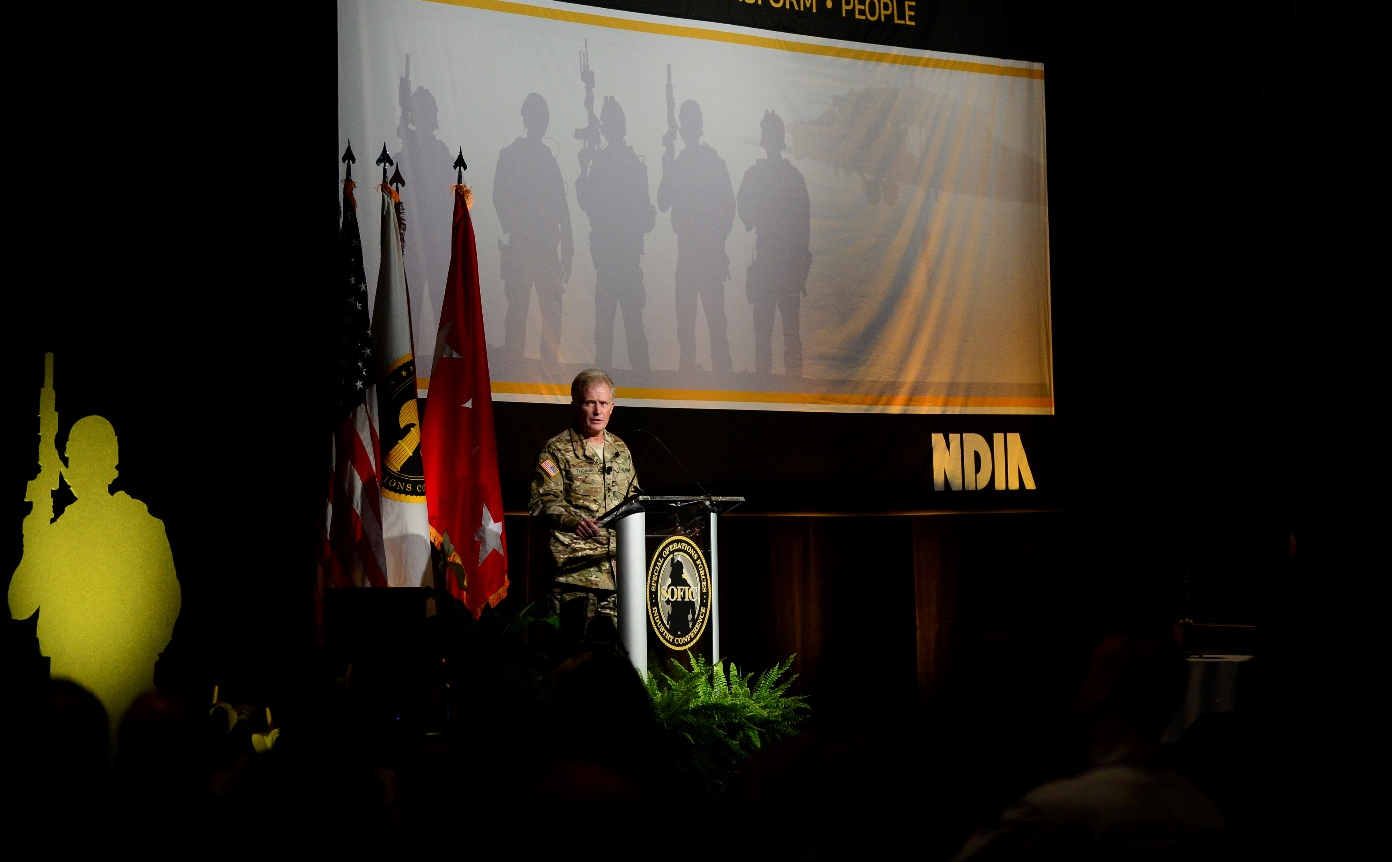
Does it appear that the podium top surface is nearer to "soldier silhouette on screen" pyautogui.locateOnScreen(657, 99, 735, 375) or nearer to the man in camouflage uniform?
the man in camouflage uniform

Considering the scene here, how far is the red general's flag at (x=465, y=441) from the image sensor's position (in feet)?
16.3

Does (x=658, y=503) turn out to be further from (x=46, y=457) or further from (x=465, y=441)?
(x=46, y=457)

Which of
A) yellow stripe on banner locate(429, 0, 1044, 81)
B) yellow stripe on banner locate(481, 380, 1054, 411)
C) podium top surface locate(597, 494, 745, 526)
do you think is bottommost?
podium top surface locate(597, 494, 745, 526)

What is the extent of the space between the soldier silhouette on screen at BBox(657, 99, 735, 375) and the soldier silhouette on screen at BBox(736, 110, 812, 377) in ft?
0.43

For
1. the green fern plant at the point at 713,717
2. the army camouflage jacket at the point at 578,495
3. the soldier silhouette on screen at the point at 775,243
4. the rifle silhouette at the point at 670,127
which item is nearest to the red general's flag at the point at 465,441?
the army camouflage jacket at the point at 578,495

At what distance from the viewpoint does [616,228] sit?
580 centimetres

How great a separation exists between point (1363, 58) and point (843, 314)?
9.31ft

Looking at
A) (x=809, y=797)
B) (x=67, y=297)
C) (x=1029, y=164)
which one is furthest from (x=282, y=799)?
(x=1029, y=164)

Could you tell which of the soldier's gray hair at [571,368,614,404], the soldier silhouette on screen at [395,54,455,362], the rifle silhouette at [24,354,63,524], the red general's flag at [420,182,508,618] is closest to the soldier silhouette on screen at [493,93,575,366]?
the soldier silhouette on screen at [395,54,455,362]

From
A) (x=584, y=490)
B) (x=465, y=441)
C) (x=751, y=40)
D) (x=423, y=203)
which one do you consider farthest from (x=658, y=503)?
(x=751, y=40)

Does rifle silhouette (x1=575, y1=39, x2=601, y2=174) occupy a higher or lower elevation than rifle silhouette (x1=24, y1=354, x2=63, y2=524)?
higher

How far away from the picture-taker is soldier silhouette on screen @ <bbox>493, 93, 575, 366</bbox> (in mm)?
5598

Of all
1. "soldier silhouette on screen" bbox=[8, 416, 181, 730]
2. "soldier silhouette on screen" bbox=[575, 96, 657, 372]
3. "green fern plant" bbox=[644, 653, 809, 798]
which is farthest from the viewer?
"soldier silhouette on screen" bbox=[575, 96, 657, 372]

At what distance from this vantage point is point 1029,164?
21.8 ft
